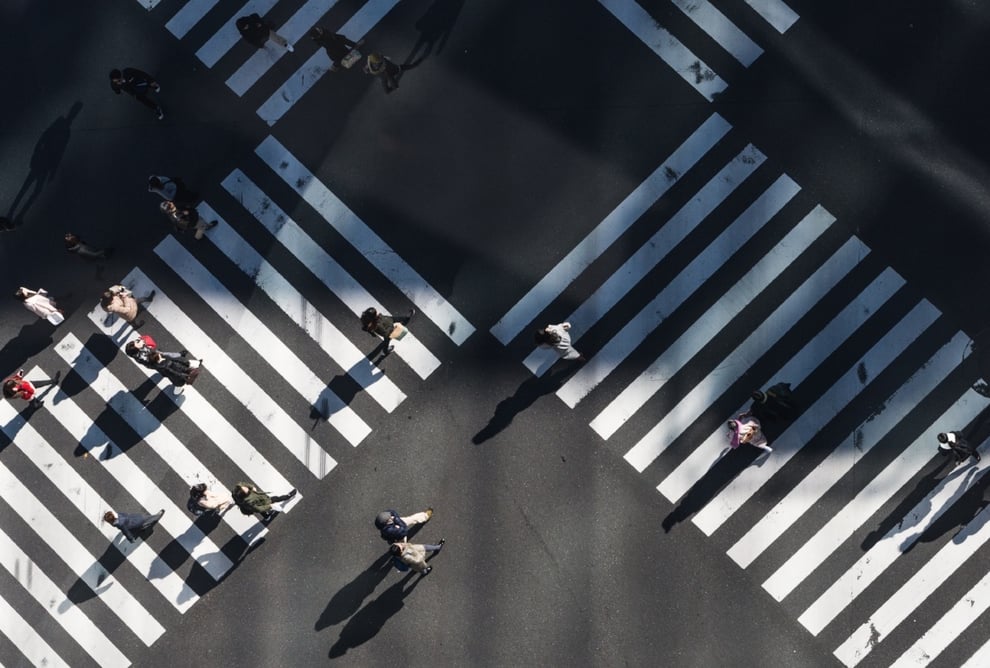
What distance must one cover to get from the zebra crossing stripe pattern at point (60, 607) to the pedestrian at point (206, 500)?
2.82 metres

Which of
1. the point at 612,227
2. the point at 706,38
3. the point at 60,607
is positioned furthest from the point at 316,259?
the point at 706,38

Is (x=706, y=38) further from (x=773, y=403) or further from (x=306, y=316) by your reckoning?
(x=306, y=316)

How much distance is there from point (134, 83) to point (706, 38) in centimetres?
1029

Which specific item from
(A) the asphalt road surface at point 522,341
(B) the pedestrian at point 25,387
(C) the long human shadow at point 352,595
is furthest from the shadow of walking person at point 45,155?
(C) the long human shadow at point 352,595

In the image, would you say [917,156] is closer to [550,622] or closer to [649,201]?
[649,201]

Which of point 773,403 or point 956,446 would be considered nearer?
point 956,446

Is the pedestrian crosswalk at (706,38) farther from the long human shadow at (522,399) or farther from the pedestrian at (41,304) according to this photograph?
the pedestrian at (41,304)

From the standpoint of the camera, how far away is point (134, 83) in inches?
547

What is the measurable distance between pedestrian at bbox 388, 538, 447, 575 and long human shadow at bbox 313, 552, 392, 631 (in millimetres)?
426

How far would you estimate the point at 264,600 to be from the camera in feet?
46.5

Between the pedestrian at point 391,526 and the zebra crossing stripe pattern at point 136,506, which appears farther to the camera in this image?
the zebra crossing stripe pattern at point 136,506

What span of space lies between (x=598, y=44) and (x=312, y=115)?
5437mm

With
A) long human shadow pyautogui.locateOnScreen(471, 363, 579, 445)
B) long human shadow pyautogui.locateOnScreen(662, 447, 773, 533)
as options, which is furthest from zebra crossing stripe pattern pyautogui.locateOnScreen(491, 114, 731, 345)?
long human shadow pyautogui.locateOnScreen(662, 447, 773, 533)

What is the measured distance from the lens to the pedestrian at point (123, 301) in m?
13.6
